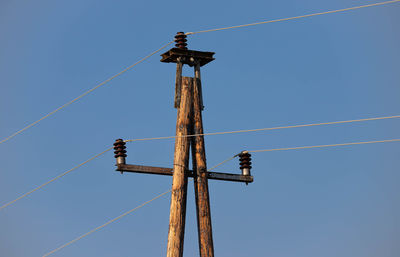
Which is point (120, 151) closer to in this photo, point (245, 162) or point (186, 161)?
point (186, 161)

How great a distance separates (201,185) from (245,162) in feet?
4.51

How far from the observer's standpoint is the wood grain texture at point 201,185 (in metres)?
17.6

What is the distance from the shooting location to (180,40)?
18547mm

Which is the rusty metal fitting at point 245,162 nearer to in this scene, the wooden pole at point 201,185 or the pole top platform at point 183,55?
the wooden pole at point 201,185

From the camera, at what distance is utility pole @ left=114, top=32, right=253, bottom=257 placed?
689 inches

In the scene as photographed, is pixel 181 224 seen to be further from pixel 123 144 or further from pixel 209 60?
pixel 209 60

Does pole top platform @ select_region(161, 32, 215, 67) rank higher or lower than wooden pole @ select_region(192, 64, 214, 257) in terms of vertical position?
higher

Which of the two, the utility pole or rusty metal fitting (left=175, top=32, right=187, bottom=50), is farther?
rusty metal fitting (left=175, top=32, right=187, bottom=50)

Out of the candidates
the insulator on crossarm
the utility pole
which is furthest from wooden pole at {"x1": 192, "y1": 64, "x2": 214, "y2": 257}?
the insulator on crossarm

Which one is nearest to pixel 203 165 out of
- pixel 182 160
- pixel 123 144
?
pixel 182 160

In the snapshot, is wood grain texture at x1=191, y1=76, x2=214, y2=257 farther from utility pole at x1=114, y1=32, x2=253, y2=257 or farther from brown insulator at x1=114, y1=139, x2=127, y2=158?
brown insulator at x1=114, y1=139, x2=127, y2=158

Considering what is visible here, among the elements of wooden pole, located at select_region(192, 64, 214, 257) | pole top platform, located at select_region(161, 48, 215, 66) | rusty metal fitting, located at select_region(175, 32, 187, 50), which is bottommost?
wooden pole, located at select_region(192, 64, 214, 257)

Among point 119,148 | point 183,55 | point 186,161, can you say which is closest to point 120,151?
point 119,148

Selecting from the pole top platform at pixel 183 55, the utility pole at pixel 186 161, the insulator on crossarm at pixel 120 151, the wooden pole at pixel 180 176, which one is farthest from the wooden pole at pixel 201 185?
the insulator on crossarm at pixel 120 151
